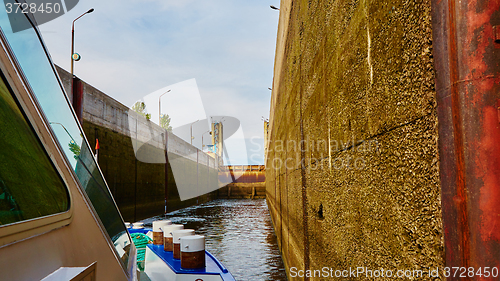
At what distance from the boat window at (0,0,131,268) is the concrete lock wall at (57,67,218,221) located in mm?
9426

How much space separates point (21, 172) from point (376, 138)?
1449mm

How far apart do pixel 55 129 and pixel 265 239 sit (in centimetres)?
976

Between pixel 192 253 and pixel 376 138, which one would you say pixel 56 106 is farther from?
pixel 192 253

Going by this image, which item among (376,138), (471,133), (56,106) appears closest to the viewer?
(471,133)

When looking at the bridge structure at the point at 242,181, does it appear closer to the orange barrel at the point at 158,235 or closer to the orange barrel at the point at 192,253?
the orange barrel at the point at 158,235

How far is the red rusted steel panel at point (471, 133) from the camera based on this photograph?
971mm

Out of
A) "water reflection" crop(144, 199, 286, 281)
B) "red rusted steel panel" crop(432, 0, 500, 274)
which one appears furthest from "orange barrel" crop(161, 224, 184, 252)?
"red rusted steel panel" crop(432, 0, 500, 274)

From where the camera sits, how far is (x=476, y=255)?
3.22ft

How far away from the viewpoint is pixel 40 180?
4.31ft

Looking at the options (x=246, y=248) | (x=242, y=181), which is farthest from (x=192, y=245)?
(x=242, y=181)

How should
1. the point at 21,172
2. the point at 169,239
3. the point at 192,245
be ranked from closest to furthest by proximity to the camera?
1. the point at 21,172
2. the point at 192,245
3. the point at 169,239

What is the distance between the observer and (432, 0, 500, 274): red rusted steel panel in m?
0.97

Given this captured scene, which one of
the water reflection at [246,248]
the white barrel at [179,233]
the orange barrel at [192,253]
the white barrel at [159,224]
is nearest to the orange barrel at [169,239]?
the white barrel at [179,233]

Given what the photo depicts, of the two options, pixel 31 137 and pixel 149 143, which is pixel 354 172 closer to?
pixel 31 137
